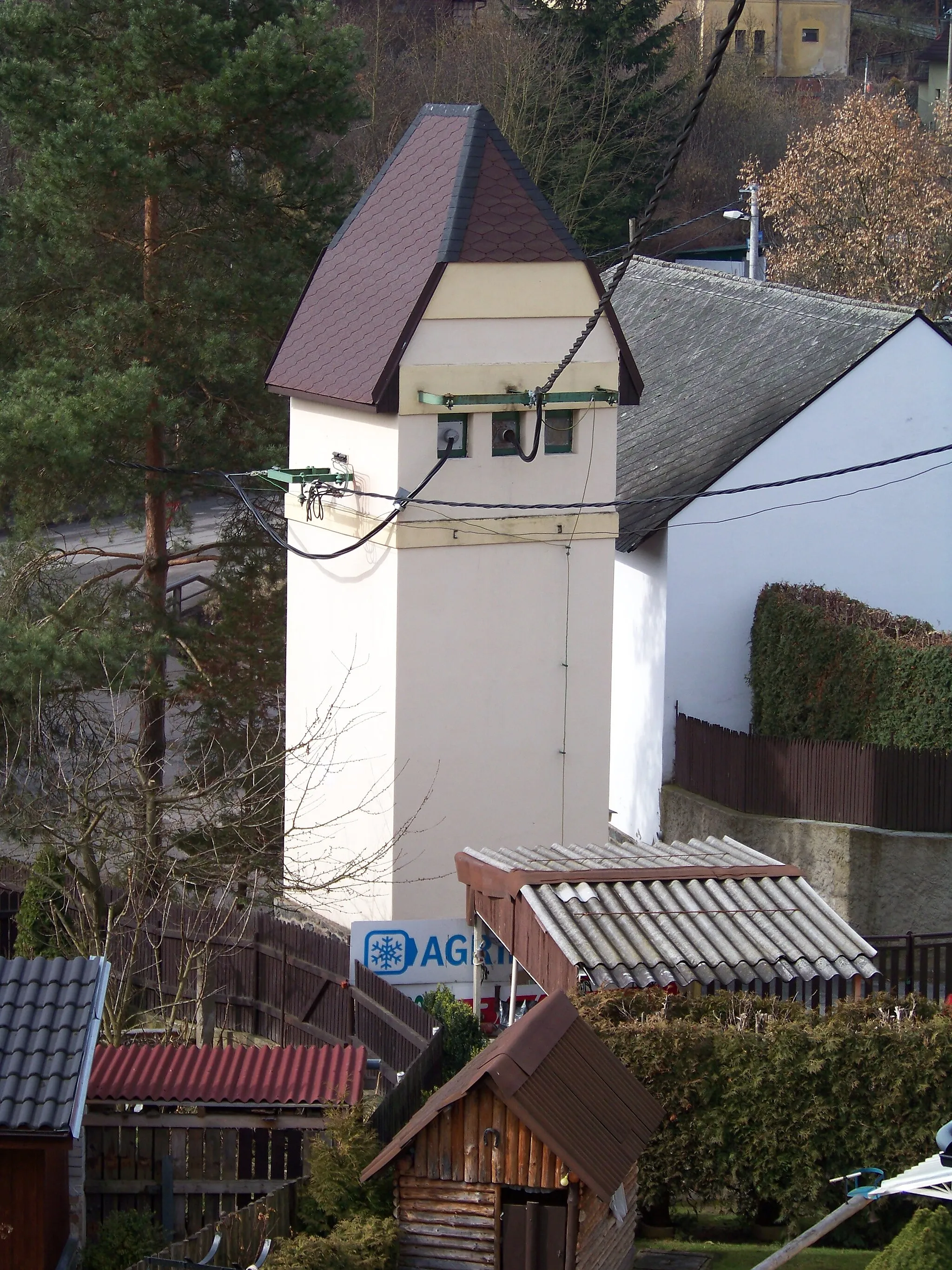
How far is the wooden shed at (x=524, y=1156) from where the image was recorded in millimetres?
10266

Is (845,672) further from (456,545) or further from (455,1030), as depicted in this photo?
(455,1030)

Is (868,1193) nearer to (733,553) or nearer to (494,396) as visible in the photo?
(494,396)

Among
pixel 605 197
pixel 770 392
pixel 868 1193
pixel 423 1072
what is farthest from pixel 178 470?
pixel 605 197

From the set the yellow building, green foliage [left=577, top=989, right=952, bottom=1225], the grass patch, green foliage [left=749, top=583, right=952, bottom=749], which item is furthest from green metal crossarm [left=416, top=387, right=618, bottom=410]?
the yellow building

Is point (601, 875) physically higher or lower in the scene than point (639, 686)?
lower

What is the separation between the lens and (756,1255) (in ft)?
38.9

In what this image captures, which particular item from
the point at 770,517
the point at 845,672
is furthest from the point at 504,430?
the point at 845,672

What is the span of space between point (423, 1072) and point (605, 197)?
119ft

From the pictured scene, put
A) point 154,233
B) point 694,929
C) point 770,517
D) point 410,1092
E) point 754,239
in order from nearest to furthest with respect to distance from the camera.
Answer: point 410,1092 → point 694,929 → point 770,517 → point 154,233 → point 754,239

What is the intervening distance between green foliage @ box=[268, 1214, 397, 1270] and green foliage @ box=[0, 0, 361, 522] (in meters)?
13.0

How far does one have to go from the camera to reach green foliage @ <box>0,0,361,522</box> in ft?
74.2

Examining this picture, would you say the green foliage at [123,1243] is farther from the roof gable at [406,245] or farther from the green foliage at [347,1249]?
the roof gable at [406,245]

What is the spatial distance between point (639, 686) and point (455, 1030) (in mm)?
9436

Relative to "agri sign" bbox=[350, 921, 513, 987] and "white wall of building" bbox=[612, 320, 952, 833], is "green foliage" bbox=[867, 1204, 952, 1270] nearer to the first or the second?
"agri sign" bbox=[350, 921, 513, 987]
